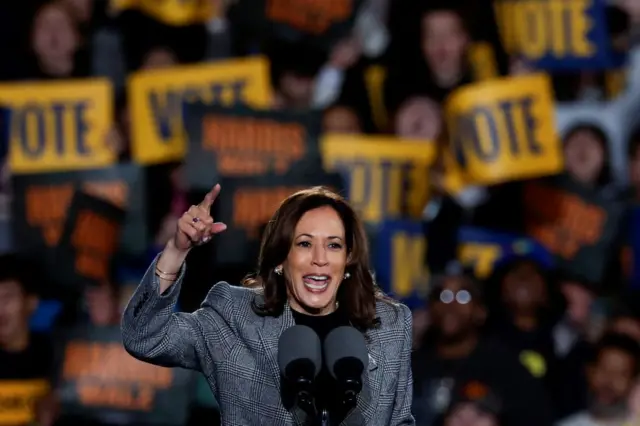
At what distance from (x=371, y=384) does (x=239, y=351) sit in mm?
252

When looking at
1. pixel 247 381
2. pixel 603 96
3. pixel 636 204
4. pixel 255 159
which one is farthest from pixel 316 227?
pixel 603 96

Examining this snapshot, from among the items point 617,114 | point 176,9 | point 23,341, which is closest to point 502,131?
point 617,114

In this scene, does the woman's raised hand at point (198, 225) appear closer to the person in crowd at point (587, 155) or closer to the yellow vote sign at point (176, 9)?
the person in crowd at point (587, 155)

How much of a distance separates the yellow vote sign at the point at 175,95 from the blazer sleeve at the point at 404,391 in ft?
11.3

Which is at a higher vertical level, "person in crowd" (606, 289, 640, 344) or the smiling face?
the smiling face

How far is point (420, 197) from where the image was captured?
5922 mm

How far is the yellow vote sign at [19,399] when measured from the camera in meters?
5.42

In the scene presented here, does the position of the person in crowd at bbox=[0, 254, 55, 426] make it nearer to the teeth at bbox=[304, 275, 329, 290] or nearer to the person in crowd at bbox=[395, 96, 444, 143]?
the person in crowd at bbox=[395, 96, 444, 143]

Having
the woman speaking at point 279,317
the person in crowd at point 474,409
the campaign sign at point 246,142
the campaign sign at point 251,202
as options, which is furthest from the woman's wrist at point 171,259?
the campaign sign at point 246,142

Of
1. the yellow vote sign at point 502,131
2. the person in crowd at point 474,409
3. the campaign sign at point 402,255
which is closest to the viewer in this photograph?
the person in crowd at point 474,409

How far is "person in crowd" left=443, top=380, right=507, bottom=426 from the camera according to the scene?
→ 472cm

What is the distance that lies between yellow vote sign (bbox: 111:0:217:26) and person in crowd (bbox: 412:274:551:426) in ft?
6.74

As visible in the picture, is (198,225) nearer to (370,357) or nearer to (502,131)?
(370,357)

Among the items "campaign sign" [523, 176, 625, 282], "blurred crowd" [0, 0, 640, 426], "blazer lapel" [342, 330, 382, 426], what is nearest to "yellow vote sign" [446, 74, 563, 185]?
"blurred crowd" [0, 0, 640, 426]
